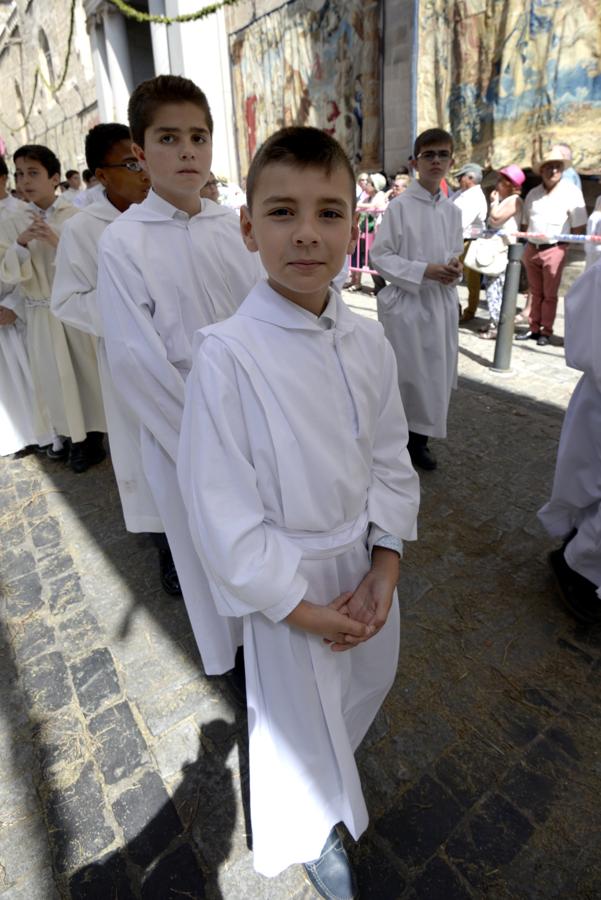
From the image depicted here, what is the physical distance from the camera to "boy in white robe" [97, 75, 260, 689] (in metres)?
1.92

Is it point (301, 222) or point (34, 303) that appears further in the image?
point (34, 303)

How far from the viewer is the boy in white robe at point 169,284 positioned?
1.92m

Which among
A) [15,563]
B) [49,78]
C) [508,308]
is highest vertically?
[49,78]

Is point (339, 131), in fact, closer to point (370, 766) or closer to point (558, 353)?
point (558, 353)

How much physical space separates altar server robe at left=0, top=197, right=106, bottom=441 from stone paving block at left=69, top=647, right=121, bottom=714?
201 cm

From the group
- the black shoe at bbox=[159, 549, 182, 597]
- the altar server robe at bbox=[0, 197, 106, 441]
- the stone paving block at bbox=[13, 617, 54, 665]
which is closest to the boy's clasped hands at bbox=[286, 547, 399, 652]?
the black shoe at bbox=[159, 549, 182, 597]

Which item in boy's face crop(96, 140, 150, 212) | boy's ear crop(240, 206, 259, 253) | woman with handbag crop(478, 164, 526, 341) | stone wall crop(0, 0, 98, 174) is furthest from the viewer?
stone wall crop(0, 0, 98, 174)

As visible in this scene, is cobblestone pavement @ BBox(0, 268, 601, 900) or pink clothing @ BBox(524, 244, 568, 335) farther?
pink clothing @ BBox(524, 244, 568, 335)

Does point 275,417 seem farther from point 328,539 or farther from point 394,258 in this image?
point 394,258

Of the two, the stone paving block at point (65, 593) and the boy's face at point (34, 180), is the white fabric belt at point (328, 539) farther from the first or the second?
the boy's face at point (34, 180)

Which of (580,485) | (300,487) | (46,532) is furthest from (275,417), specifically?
(46,532)

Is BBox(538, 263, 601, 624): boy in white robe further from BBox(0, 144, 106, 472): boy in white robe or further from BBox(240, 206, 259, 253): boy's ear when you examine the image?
BBox(0, 144, 106, 472): boy in white robe

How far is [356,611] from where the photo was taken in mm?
1339

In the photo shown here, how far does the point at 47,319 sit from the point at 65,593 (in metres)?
2.14
